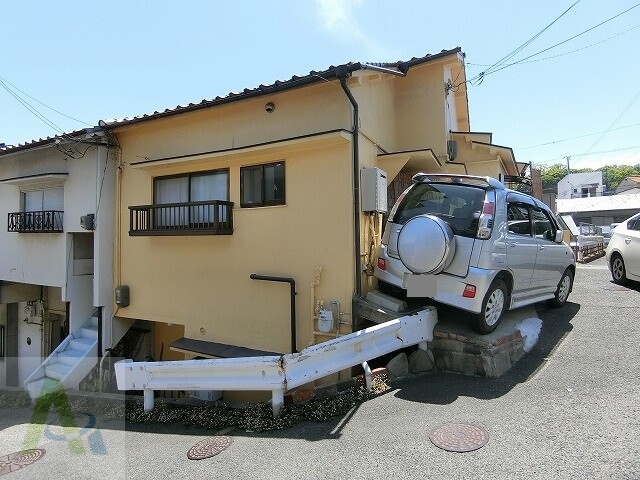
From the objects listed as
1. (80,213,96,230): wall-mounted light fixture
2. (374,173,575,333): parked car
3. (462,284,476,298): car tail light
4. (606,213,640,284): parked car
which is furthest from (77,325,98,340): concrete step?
(606,213,640,284): parked car

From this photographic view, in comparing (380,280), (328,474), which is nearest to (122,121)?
(380,280)

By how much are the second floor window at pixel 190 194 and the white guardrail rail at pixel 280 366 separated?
2832 mm

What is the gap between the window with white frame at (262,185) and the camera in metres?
6.43

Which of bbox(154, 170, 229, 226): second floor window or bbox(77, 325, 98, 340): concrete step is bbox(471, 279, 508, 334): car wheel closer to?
bbox(154, 170, 229, 226): second floor window

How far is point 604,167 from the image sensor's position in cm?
6731

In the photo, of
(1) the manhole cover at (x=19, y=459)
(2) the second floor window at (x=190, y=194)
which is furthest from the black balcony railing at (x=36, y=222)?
(1) the manhole cover at (x=19, y=459)

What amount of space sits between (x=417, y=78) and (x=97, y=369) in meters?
9.35

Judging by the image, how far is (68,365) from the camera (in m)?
7.92

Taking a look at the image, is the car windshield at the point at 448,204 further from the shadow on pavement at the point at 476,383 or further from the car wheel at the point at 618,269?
the car wheel at the point at 618,269

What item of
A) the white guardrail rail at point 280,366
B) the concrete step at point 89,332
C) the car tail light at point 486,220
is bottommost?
the concrete step at point 89,332

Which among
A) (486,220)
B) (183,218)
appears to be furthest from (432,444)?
(183,218)

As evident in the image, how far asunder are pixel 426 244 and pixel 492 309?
1.24 metres

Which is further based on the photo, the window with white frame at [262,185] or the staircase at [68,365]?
the staircase at [68,365]

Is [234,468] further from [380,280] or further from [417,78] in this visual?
[417,78]
